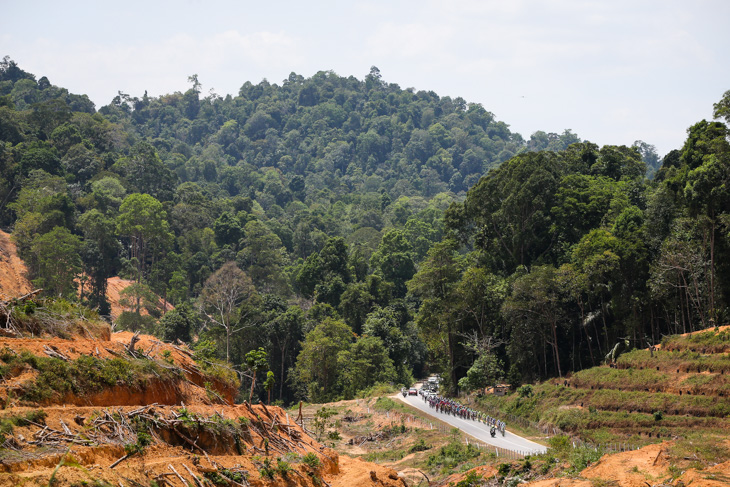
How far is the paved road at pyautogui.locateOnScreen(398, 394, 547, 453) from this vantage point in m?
37.4

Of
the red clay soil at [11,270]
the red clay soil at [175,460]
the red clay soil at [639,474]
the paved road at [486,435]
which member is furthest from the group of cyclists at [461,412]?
the red clay soil at [11,270]

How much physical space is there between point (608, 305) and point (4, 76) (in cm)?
15830

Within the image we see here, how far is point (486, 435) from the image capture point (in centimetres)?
4166

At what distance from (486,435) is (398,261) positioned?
52.4 metres

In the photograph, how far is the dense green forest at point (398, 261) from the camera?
49.3 m

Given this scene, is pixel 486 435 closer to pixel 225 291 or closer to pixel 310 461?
pixel 310 461

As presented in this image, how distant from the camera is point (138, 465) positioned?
1759 centimetres

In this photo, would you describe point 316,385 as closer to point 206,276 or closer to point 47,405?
point 206,276

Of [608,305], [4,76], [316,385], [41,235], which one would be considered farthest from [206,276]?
[4,76]

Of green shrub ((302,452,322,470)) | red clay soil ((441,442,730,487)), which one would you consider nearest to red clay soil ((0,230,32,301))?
green shrub ((302,452,322,470))

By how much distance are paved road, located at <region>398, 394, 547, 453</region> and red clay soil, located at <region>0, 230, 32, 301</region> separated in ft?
149

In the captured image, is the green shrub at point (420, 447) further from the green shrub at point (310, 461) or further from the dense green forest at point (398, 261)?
the green shrub at point (310, 461)

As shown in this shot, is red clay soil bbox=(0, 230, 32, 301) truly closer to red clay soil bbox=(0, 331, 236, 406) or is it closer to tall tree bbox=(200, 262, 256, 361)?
tall tree bbox=(200, 262, 256, 361)

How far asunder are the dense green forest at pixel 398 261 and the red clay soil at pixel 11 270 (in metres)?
1.30
